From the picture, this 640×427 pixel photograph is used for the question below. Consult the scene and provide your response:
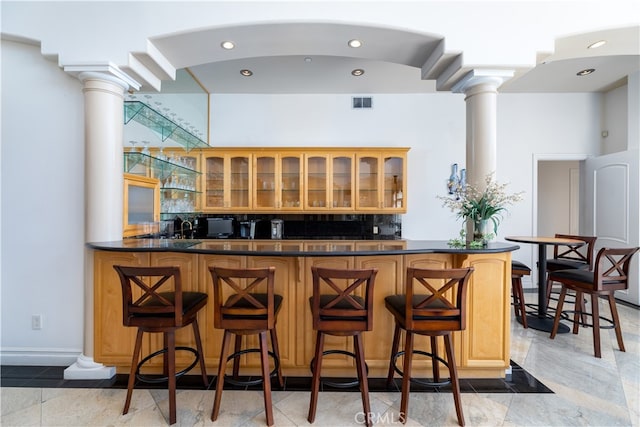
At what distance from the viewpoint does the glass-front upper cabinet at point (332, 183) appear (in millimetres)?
4145

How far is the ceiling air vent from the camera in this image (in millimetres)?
4387

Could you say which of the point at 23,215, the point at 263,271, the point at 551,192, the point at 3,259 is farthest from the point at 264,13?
the point at 551,192

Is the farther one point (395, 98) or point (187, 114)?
point (395, 98)

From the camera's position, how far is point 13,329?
2.40m

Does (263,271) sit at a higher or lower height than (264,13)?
lower

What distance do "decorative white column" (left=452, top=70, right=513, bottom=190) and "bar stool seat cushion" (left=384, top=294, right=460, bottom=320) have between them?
111cm

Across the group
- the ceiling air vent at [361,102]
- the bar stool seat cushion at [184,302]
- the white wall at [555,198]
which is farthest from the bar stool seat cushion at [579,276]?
the white wall at [555,198]

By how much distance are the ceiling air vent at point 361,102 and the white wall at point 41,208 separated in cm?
329

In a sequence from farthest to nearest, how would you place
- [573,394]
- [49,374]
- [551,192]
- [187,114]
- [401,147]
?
[551,192]
[401,147]
[187,114]
[49,374]
[573,394]

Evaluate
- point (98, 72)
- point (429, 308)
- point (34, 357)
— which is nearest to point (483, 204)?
point (429, 308)

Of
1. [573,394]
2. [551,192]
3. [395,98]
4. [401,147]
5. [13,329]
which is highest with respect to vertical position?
[395,98]

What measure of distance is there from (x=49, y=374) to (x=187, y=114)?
117 inches

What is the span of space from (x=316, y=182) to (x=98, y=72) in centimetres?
264

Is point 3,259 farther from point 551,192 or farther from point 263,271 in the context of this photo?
point 551,192
